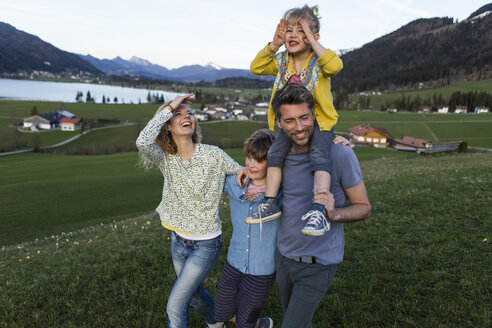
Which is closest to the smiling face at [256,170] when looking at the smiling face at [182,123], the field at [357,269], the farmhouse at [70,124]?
the smiling face at [182,123]

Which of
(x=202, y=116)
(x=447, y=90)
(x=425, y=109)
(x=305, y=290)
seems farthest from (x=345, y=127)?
(x=447, y=90)

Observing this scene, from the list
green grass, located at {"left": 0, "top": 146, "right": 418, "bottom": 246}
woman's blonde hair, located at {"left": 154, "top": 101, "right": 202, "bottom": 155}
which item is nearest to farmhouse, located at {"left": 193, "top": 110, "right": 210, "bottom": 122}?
green grass, located at {"left": 0, "top": 146, "right": 418, "bottom": 246}

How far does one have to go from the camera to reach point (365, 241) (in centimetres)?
748

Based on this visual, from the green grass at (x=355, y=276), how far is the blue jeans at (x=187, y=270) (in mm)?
1214

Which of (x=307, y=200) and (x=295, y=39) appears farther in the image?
(x=295, y=39)

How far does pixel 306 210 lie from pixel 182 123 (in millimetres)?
2126

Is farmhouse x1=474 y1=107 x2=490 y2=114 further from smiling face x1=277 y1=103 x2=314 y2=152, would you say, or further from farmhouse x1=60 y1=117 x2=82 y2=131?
A: smiling face x1=277 y1=103 x2=314 y2=152

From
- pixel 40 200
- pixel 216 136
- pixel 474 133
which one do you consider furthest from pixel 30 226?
pixel 474 133

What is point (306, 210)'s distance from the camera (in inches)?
128

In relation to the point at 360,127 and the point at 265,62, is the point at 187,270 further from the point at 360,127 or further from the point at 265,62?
the point at 360,127

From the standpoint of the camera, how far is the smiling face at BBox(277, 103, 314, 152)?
317 cm

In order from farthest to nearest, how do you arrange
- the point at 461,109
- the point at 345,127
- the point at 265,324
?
the point at 461,109 < the point at 345,127 < the point at 265,324

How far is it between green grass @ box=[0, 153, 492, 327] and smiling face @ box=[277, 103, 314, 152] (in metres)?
3.10

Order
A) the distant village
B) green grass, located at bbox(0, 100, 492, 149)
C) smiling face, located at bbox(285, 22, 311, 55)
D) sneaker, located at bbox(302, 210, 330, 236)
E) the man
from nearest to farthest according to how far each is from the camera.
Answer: sneaker, located at bbox(302, 210, 330, 236) → the man → smiling face, located at bbox(285, 22, 311, 55) → the distant village → green grass, located at bbox(0, 100, 492, 149)
